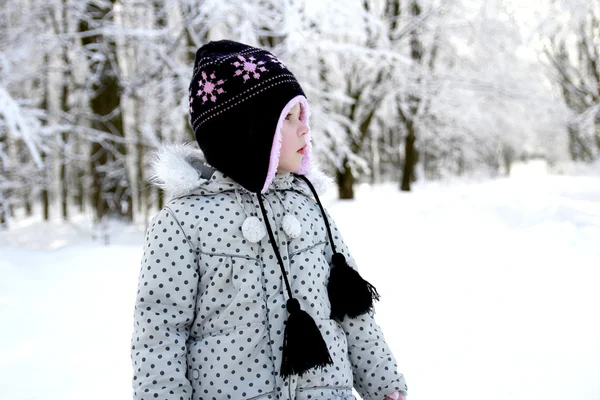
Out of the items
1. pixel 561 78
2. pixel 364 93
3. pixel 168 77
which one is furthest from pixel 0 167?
pixel 561 78

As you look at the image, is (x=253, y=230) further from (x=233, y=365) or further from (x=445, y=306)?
(x=445, y=306)

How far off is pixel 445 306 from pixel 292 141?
251 cm

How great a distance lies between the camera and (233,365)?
1.40m

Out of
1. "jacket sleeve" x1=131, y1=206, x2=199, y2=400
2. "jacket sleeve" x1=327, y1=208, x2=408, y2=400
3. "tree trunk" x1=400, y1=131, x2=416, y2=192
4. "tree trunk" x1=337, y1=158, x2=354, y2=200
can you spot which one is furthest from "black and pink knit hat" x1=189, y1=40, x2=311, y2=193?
"tree trunk" x1=400, y1=131, x2=416, y2=192

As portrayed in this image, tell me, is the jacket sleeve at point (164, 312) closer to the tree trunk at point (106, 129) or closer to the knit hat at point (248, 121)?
the knit hat at point (248, 121)

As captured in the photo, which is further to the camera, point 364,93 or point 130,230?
point 364,93

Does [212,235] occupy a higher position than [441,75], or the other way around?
[441,75]

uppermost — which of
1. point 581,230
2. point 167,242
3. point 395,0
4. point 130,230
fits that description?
Answer: point 395,0

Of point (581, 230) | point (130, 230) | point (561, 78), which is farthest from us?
point (561, 78)

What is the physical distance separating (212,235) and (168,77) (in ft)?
20.8

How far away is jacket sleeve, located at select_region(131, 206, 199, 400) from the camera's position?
4.36ft

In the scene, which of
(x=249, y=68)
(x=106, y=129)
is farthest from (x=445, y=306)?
(x=106, y=129)

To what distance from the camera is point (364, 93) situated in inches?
439

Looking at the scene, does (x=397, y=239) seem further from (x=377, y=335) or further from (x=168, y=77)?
(x=168, y=77)
